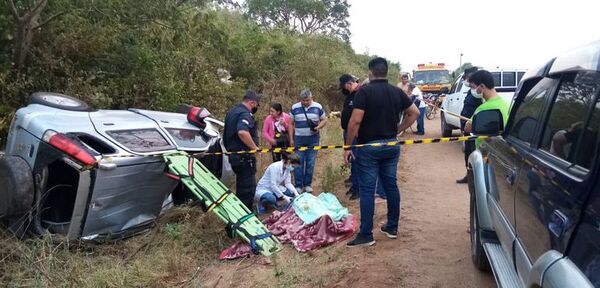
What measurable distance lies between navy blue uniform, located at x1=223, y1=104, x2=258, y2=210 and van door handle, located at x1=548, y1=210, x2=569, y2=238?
4.38 metres

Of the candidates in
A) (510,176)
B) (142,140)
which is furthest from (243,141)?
(510,176)

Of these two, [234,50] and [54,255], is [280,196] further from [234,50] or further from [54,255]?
[234,50]

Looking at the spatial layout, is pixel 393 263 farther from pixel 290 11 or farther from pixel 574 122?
pixel 290 11

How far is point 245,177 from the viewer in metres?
6.26

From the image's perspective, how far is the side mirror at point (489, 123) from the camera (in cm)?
357

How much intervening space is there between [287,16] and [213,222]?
28.4 meters

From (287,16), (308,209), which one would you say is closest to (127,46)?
(308,209)

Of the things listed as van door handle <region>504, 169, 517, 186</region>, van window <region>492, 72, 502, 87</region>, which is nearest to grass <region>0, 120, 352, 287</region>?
van door handle <region>504, 169, 517, 186</region>

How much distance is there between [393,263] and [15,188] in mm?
3376

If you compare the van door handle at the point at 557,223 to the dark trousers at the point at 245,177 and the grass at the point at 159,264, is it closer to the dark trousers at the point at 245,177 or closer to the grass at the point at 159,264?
the grass at the point at 159,264

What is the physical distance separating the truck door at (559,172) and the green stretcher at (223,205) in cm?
298

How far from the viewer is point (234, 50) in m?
13.6

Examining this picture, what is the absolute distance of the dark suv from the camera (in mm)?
1690

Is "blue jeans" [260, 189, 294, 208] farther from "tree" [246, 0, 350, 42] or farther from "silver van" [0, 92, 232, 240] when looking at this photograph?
"tree" [246, 0, 350, 42]
